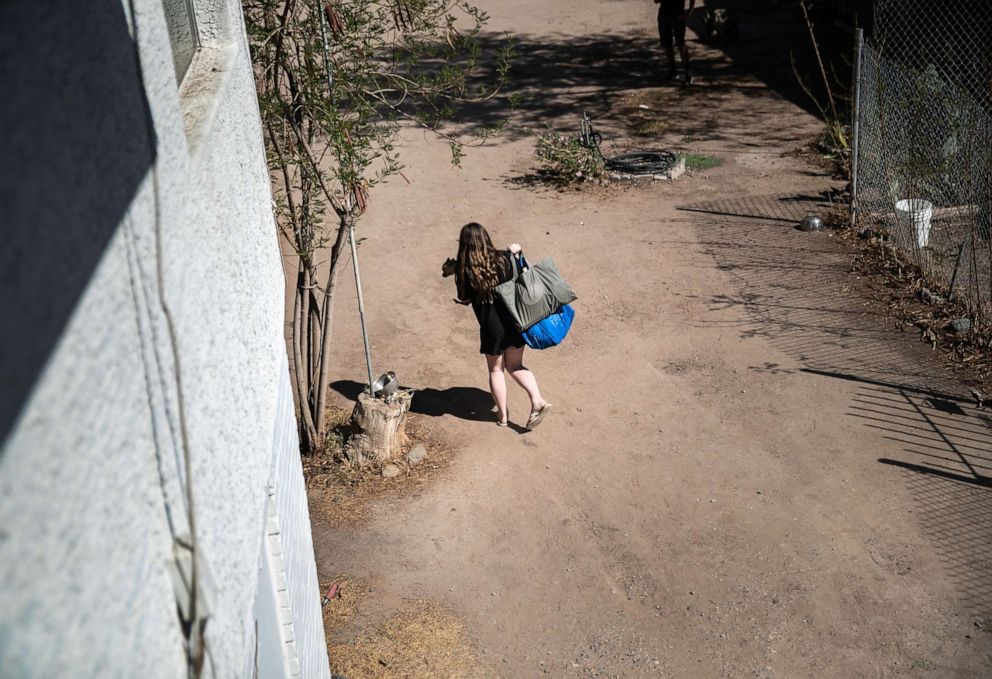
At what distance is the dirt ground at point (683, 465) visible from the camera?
557 cm

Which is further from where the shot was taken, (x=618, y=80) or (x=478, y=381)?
(x=618, y=80)

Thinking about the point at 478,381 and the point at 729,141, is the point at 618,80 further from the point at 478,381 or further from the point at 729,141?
the point at 478,381

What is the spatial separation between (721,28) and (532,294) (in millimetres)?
12802

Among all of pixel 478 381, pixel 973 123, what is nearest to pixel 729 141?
pixel 973 123

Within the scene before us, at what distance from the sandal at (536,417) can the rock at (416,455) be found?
85 cm

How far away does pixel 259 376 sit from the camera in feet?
11.4

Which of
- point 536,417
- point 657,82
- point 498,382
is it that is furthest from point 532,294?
point 657,82

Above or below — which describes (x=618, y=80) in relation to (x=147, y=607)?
below

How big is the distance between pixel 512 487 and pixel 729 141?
793 centimetres

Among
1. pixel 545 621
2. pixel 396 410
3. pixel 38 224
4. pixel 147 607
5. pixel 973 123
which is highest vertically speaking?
pixel 38 224

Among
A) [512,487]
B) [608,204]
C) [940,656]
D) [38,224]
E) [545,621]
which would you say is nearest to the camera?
[38,224]

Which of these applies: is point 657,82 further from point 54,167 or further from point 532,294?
point 54,167

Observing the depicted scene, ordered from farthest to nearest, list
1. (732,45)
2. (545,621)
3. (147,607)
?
(732,45), (545,621), (147,607)

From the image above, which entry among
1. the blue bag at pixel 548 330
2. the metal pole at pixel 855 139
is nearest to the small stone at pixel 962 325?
the metal pole at pixel 855 139
